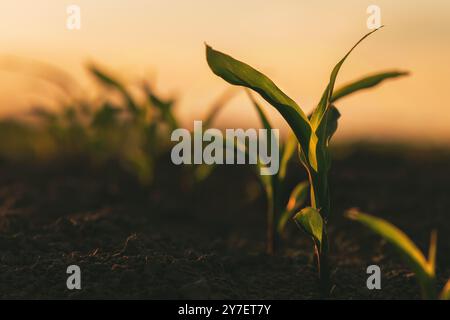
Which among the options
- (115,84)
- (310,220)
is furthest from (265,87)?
(115,84)

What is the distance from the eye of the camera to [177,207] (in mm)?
1874

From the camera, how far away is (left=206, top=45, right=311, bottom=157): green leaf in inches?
41.1

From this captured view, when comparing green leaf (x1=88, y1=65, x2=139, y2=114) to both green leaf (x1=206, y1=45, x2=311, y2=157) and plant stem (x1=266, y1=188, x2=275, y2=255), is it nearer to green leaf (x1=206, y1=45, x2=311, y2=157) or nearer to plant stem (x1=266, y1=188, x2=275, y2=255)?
plant stem (x1=266, y1=188, x2=275, y2=255)

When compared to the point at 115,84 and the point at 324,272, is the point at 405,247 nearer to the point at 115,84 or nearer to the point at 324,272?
the point at 324,272

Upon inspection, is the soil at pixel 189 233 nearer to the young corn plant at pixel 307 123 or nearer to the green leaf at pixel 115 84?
the young corn plant at pixel 307 123

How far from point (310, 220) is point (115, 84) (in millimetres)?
1220

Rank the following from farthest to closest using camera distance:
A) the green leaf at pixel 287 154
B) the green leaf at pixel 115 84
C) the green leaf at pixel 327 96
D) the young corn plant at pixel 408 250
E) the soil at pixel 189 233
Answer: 1. the green leaf at pixel 115 84
2. the green leaf at pixel 287 154
3. the soil at pixel 189 233
4. the green leaf at pixel 327 96
5. the young corn plant at pixel 408 250

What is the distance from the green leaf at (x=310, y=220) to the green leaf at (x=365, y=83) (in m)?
0.36

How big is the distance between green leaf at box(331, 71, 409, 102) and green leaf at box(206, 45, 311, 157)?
0.78 ft

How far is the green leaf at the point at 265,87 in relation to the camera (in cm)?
104

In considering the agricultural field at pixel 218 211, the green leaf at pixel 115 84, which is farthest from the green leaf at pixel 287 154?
the green leaf at pixel 115 84

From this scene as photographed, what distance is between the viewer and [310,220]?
1.04m

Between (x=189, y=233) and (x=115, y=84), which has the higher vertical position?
(x=115, y=84)

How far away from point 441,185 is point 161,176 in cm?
124
